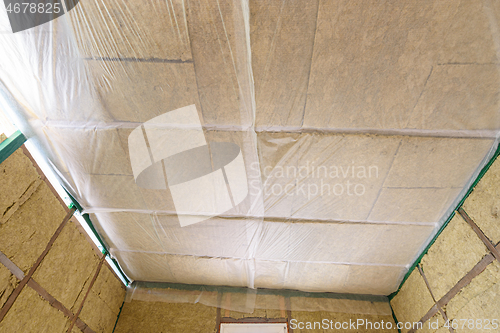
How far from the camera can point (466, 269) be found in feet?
6.26

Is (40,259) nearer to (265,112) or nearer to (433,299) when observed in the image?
(265,112)

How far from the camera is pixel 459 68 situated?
1.35 m

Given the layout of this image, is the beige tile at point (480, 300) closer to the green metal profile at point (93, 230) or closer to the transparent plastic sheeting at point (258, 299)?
the transparent plastic sheeting at point (258, 299)

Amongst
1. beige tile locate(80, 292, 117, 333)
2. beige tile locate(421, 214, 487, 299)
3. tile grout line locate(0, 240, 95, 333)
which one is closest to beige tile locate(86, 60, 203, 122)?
tile grout line locate(0, 240, 95, 333)

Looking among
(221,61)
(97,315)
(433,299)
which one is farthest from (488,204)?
(97,315)

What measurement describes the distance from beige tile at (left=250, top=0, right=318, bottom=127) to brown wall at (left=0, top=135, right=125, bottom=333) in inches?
66.6

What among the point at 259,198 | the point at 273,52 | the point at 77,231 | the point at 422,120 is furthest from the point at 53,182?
the point at 422,120

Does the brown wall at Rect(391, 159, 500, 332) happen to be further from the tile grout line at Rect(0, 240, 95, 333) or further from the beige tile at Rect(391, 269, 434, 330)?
the tile grout line at Rect(0, 240, 95, 333)

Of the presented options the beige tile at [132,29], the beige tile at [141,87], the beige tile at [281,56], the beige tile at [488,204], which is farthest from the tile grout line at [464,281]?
the beige tile at [132,29]

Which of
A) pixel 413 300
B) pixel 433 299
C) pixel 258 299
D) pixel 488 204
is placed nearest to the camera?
pixel 488 204

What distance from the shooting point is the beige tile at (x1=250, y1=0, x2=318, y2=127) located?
48.8 inches

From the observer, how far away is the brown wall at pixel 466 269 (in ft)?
5.57

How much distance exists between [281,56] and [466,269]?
2179 millimetres

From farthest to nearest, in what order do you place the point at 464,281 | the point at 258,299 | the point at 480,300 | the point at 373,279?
the point at 258,299 → the point at 373,279 → the point at 464,281 → the point at 480,300
